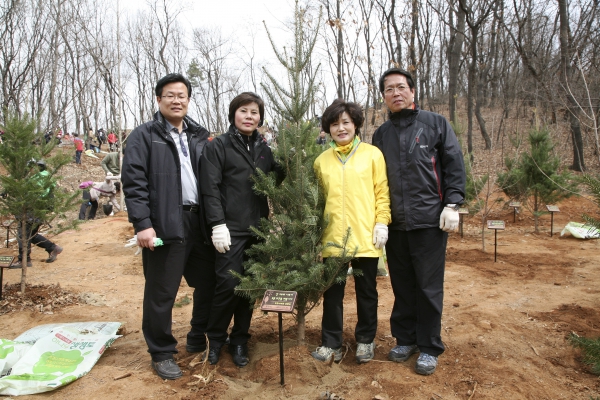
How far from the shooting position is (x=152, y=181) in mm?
3252

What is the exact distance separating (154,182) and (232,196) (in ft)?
1.98

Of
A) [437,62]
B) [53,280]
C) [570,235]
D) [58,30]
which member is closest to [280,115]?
[53,280]

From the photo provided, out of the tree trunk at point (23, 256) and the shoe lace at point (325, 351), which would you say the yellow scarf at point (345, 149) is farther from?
the tree trunk at point (23, 256)

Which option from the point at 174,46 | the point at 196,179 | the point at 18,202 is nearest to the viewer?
the point at 196,179

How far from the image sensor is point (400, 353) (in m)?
3.51

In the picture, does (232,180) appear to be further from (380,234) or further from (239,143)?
(380,234)

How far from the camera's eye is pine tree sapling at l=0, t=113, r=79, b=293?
216 inches

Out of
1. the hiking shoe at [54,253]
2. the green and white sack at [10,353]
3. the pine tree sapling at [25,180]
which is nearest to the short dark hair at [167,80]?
the green and white sack at [10,353]

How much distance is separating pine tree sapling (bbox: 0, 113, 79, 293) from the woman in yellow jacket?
4177mm

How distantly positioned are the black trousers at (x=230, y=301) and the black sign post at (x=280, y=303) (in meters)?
0.49

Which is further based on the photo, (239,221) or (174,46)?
(174,46)

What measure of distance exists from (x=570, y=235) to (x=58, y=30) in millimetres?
22061

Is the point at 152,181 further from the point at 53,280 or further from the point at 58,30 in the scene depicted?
the point at 58,30

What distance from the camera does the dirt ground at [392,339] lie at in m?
3.10
